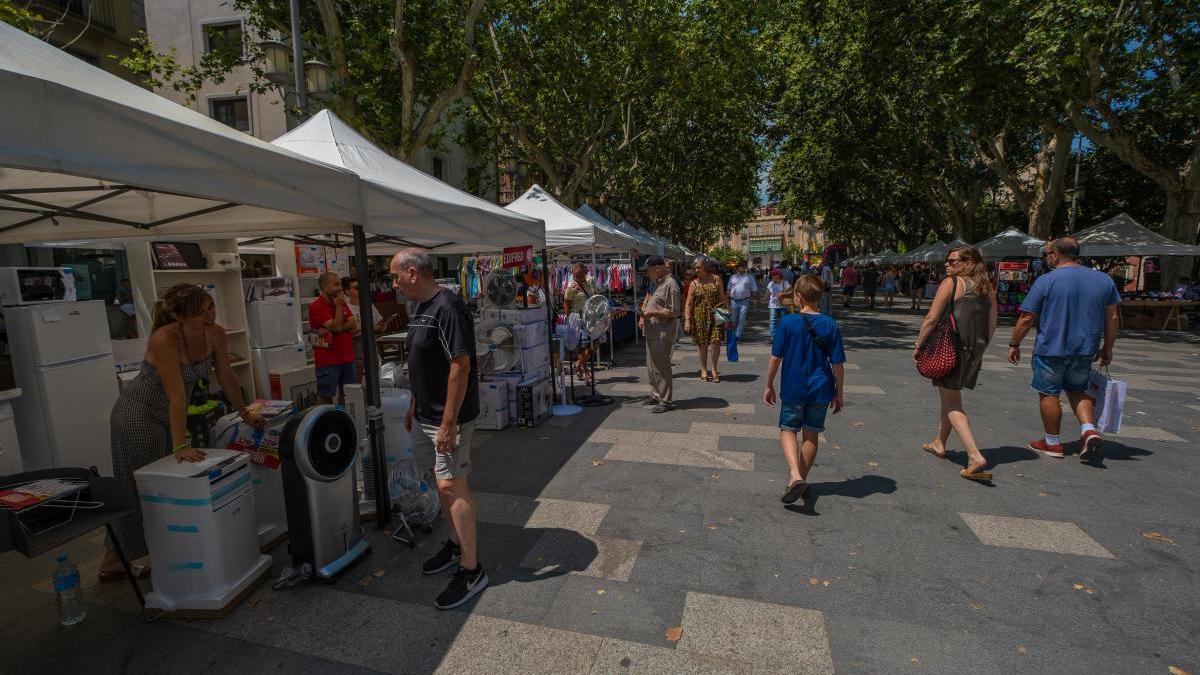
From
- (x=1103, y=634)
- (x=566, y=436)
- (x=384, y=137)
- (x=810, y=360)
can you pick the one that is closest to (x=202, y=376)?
(x=566, y=436)

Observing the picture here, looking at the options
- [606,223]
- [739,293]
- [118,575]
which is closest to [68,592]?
[118,575]

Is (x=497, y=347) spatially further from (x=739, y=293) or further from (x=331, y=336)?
(x=739, y=293)

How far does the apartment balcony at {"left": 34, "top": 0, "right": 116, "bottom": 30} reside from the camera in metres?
15.6

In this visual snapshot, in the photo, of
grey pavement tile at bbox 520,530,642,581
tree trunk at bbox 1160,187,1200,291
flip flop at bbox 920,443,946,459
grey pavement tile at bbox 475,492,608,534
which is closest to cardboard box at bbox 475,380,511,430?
grey pavement tile at bbox 475,492,608,534

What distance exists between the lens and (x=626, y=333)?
13148 millimetres

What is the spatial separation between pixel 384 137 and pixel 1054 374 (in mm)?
11959

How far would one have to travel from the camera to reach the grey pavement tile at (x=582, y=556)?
3.29m

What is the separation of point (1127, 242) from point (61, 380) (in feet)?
74.2

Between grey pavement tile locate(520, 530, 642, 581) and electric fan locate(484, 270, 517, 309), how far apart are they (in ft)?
11.2

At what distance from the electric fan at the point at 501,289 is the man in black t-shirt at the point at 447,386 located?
3.45 m

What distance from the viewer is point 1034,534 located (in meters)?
3.64

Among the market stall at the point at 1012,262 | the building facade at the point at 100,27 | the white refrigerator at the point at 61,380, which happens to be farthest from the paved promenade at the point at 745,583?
the building facade at the point at 100,27

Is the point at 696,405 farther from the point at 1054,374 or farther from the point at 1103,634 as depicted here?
the point at 1103,634

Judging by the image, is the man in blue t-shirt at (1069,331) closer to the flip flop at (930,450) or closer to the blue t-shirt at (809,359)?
the flip flop at (930,450)
